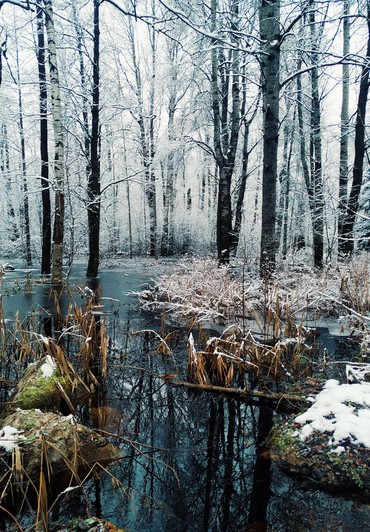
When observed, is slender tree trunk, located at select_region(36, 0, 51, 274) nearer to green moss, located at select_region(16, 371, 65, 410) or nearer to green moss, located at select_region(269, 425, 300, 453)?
green moss, located at select_region(16, 371, 65, 410)

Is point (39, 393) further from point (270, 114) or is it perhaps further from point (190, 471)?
point (270, 114)

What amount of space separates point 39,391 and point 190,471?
5.48 feet

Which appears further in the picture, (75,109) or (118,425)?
(75,109)

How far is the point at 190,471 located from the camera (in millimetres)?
2621

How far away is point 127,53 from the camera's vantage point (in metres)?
18.3

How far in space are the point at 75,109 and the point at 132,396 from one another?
1183 cm

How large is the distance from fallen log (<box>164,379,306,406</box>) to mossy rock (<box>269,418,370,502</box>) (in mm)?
573

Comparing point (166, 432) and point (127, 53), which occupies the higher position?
point (127, 53)

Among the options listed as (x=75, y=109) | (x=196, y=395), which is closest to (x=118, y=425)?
(x=196, y=395)

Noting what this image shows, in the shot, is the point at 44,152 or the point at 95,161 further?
the point at 44,152

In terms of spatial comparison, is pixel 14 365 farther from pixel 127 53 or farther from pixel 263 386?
pixel 127 53

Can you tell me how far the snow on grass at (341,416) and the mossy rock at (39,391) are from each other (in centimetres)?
235

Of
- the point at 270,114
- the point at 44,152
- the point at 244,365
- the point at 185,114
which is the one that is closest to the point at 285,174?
the point at 185,114

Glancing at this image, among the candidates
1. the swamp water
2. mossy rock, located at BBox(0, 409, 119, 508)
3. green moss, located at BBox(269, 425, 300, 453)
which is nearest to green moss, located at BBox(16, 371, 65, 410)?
the swamp water
